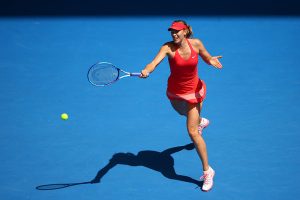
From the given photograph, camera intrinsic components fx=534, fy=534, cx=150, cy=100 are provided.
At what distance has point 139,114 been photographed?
24.3ft

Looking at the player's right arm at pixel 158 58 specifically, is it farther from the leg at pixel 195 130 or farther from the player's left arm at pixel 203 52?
the leg at pixel 195 130

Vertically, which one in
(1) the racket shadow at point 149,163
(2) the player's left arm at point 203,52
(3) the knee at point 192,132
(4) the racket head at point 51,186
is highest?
(2) the player's left arm at point 203,52

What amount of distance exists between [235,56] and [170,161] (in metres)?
3.26

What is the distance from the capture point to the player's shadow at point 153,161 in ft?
20.1

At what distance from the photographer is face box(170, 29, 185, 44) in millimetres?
5426

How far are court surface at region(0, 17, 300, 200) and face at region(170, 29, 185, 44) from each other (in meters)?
1.60

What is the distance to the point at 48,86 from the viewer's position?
8.30 metres

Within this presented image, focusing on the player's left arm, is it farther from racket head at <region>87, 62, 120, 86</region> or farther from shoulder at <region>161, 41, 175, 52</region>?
racket head at <region>87, 62, 120, 86</region>

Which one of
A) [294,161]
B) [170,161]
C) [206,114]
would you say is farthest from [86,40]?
[294,161]

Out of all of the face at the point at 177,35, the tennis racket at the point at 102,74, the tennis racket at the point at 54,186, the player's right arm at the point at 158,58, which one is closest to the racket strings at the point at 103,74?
the tennis racket at the point at 102,74

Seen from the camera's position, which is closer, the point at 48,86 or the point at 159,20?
→ the point at 48,86
